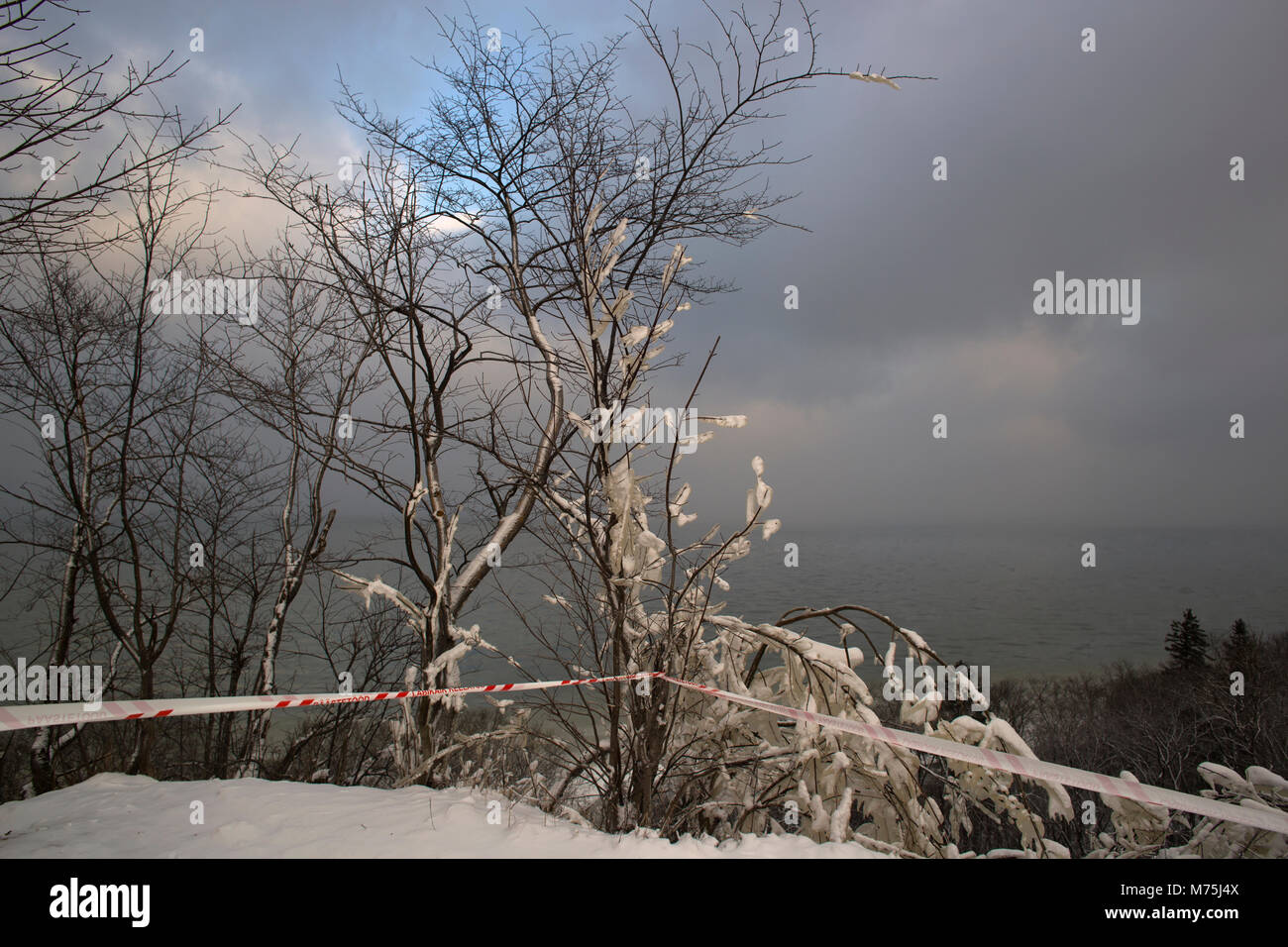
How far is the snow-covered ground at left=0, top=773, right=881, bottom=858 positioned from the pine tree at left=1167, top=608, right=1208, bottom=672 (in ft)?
159

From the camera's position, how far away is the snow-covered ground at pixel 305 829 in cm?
263

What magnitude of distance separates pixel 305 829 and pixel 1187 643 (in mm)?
52166

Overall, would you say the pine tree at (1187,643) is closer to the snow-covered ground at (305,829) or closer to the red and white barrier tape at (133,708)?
the snow-covered ground at (305,829)

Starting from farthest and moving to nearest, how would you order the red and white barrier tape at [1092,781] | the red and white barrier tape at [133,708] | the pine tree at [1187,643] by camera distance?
the pine tree at [1187,643]
the red and white barrier tape at [133,708]
the red and white barrier tape at [1092,781]

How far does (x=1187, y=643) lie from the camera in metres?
40.1

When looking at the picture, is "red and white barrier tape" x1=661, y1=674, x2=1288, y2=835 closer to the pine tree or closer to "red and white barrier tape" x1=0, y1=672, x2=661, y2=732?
"red and white barrier tape" x1=0, y1=672, x2=661, y2=732

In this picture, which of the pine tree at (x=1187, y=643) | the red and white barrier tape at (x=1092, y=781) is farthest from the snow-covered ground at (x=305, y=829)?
the pine tree at (x=1187, y=643)

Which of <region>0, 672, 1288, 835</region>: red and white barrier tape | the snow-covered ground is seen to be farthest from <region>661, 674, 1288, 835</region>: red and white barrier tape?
the snow-covered ground

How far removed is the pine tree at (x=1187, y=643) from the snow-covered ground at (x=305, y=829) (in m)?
48.4

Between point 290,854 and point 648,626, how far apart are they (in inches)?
74.5

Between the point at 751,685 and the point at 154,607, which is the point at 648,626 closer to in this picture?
the point at 751,685

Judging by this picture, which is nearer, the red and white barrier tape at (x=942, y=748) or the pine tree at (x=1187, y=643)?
the red and white barrier tape at (x=942, y=748)
